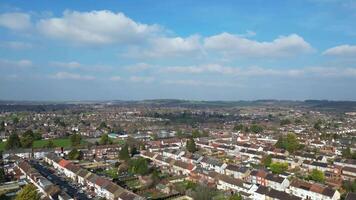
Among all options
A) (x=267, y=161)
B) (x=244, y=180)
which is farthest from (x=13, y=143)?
(x=267, y=161)

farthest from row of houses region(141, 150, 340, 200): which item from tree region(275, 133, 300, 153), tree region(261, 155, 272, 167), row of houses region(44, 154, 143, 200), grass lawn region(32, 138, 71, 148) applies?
grass lawn region(32, 138, 71, 148)

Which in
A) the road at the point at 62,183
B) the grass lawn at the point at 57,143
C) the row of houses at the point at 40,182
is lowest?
the road at the point at 62,183

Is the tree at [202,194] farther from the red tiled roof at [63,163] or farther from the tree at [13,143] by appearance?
the tree at [13,143]

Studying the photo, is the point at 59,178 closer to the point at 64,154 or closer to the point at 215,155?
the point at 64,154

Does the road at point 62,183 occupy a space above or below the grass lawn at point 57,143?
below

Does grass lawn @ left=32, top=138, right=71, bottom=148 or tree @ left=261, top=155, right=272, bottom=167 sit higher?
tree @ left=261, top=155, right=272, bottom=167

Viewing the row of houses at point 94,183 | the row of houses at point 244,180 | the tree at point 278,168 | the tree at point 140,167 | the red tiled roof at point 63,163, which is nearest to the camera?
the row of houses at point 94,183

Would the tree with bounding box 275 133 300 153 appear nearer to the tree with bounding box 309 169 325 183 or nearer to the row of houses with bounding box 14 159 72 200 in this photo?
the tree with bounding box 309 169 325 183

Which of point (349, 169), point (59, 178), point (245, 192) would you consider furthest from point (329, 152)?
point (59, 178)

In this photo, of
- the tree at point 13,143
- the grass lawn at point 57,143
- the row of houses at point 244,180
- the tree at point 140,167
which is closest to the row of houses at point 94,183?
the tree at point 140,167
